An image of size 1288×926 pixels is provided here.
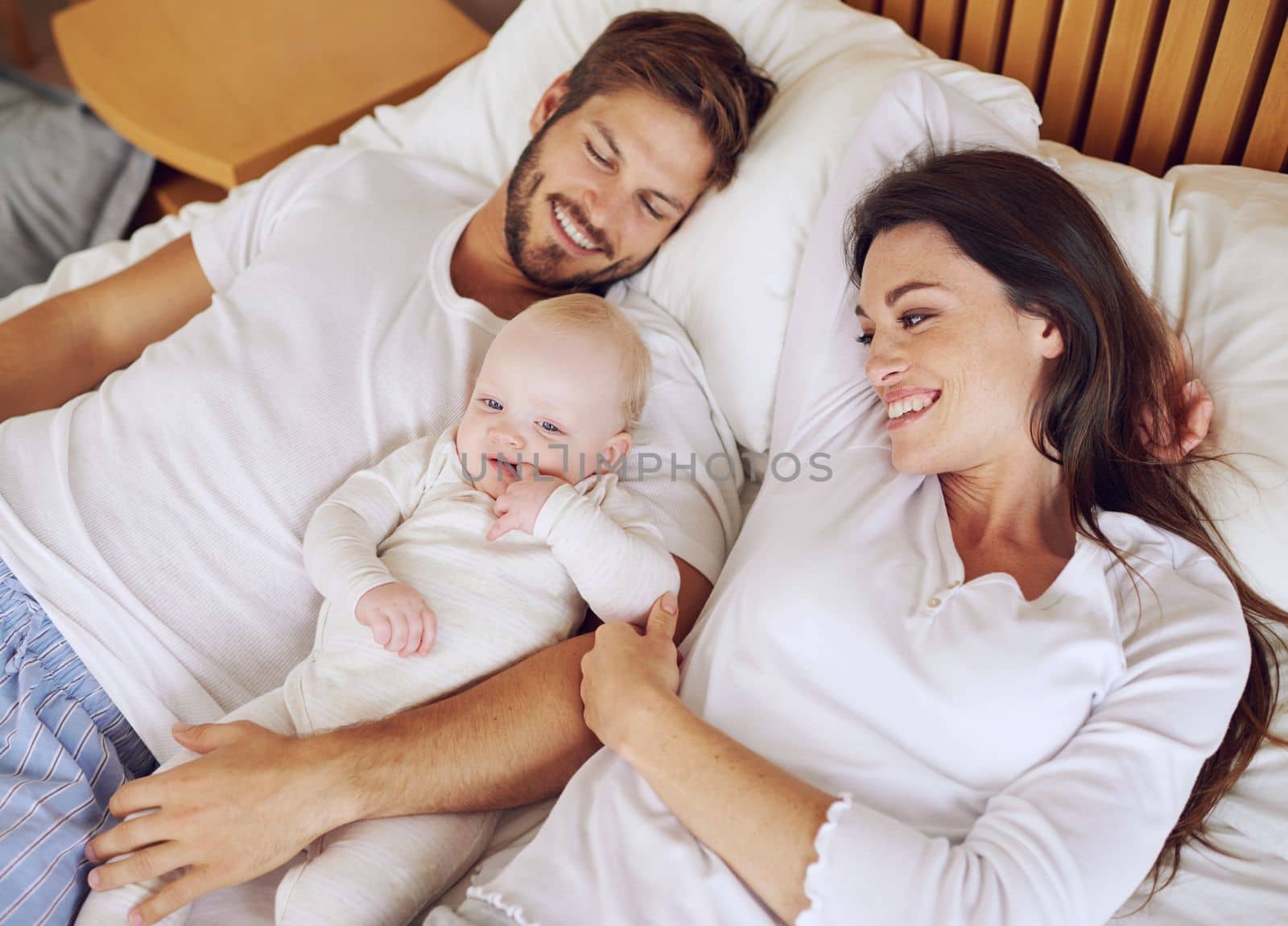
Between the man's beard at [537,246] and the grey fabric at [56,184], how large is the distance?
1363mm

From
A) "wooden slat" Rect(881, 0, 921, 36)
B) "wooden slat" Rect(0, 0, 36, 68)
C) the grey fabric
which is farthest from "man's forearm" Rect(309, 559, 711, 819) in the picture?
"wooden slat" Rect(0, 0, 36, 68)

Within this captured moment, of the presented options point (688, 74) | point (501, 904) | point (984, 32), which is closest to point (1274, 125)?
point (984, 32)

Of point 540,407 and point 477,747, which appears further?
point 540,407

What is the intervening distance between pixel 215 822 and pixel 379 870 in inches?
8.6

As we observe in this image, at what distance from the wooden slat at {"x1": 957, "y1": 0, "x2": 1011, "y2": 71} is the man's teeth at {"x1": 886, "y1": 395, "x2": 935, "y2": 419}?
0.94 metres

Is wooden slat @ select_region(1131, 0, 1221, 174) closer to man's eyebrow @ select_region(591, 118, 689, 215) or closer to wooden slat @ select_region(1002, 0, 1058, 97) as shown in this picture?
wooden slat @ select_region(1002, 0, 1058, 97)

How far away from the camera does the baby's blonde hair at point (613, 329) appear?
1.56 m

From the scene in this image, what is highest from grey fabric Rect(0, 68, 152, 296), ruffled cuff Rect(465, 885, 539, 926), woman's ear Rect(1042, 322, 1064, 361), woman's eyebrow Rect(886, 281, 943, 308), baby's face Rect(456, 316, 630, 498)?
woman's eyebrow Rect(886, 281, 943, 308)

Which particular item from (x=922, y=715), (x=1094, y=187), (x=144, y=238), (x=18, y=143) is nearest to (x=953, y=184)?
(x=1094, y=187)

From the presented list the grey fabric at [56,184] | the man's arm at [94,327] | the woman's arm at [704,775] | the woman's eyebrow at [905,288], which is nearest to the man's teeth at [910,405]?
the woman's eyebrow at [905,288]

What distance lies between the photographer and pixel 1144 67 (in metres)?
1.86

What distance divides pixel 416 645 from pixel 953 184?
1.02 m

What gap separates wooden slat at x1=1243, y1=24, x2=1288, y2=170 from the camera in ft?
5.44

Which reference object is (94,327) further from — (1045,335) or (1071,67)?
(1071,67)
